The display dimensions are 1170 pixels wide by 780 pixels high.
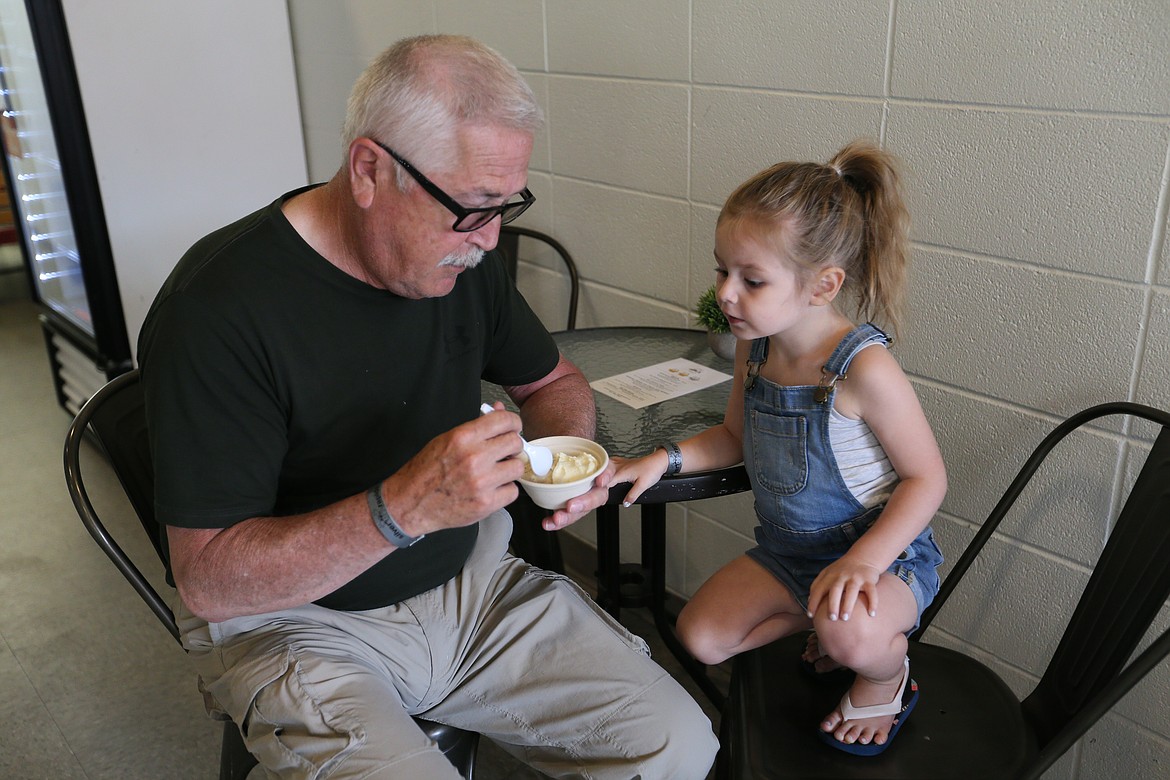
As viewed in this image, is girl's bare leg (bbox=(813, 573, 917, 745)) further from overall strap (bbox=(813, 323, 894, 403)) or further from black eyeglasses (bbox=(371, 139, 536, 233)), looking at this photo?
black eyeglasses (bbox=(371, 139, 536, 233))

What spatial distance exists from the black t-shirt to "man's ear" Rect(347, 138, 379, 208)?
121 mm

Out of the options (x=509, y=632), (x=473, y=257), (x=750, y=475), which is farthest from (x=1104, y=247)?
(x=509, y=632)

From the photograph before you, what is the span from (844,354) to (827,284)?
0.11 meters

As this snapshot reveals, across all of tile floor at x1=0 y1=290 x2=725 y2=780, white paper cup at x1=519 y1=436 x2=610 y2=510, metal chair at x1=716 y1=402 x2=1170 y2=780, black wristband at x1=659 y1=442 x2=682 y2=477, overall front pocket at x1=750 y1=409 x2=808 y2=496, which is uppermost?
white paper cup at x1=519 y1=436 x2=610 y2=510

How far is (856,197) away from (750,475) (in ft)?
1.46

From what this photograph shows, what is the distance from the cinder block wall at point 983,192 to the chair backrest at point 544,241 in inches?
8.3

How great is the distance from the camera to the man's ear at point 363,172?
1.31m

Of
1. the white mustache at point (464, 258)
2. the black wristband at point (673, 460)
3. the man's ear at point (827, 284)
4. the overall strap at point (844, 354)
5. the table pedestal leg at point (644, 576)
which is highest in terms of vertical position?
the white mustache at point (464, 258)

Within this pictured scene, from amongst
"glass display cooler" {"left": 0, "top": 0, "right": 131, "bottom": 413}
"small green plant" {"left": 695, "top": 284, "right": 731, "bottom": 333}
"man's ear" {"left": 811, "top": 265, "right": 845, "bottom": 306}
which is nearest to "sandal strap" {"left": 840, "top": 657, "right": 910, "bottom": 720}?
"man's ear" {"left": 811, "top": 265, "right": 845, "bottom": 306}

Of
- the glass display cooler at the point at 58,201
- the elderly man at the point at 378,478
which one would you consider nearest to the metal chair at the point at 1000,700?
the elderly man at the point at 378,478

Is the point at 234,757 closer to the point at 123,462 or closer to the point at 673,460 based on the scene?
the point at 123,462

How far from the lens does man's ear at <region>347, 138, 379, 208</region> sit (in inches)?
51.4

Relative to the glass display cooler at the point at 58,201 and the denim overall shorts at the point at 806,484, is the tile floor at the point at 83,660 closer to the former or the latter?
the glass display cooler at the point at 58,201

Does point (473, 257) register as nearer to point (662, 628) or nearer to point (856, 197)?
point (856, 197)
